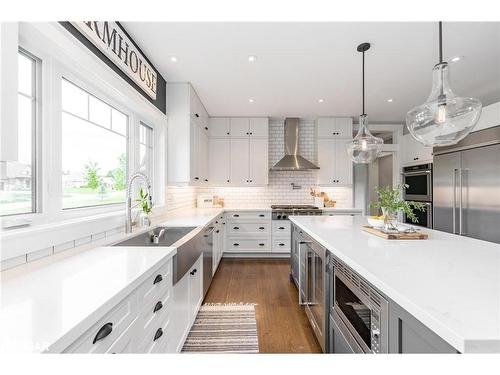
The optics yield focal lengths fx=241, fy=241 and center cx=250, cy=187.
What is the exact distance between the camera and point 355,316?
1302 mm

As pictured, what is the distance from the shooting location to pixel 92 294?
0.86 metres

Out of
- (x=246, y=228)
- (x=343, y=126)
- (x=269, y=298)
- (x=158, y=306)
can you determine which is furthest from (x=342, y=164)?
(x=158, y=306)

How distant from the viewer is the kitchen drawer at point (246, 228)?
447cm

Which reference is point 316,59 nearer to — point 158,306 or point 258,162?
point 258,162

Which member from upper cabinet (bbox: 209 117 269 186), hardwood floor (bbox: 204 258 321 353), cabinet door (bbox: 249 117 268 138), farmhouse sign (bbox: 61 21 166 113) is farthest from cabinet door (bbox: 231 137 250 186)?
farmhouse sign (bbox: 61 21 166 113)

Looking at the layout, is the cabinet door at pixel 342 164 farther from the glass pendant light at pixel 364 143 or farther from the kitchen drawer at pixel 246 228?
the glass pendant light at pixel 364 143

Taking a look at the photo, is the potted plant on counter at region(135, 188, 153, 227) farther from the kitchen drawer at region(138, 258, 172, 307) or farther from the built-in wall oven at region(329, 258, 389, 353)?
the built-in wall oven at region(329, 258, 389, 353)

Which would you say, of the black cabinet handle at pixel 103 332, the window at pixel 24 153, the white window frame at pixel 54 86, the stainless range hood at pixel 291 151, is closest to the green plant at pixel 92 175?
the white window frame at pixel 54 86

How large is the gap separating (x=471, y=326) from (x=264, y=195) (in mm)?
4414

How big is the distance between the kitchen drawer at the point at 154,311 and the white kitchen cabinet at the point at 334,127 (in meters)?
4.14

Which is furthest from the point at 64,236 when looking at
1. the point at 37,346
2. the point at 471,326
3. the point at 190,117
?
the point at 190,117

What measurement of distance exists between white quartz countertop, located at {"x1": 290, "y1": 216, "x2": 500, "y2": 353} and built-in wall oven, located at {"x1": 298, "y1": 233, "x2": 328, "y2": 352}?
294mm
